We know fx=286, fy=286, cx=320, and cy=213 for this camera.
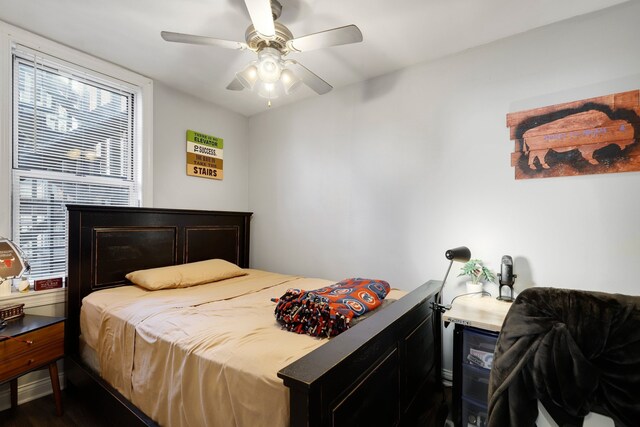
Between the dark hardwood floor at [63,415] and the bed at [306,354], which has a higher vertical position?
→ the bed at [306,354]

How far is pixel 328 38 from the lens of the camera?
1.55m

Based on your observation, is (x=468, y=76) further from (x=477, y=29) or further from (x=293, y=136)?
(x=293, y=136)

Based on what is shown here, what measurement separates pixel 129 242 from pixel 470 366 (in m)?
2.69

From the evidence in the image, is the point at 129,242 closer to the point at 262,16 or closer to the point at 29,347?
the point at 29,347

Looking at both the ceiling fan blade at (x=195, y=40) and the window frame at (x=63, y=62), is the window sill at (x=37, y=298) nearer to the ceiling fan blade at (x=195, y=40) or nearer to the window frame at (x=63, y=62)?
the window frame at (x=63, y=62)

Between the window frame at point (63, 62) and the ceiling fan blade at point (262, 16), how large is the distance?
1724mm

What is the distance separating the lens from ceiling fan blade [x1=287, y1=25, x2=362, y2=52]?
1.48 m

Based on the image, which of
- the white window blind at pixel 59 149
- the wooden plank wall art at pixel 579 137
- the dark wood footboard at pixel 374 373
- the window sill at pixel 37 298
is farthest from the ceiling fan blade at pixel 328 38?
the window sill at pixel 37 298

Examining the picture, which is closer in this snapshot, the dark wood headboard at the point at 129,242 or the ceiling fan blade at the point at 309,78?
the ceiling fan blade at the point at 309,78

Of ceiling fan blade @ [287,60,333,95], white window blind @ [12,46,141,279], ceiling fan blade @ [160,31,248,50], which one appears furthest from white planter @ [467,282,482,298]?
white window blind @ [12,46,141,279]

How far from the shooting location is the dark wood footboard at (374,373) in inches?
32.1

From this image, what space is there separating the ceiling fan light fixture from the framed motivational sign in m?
1.37

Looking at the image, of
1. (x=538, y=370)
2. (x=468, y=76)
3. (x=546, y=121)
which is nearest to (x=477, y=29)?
(x=468, y=76)

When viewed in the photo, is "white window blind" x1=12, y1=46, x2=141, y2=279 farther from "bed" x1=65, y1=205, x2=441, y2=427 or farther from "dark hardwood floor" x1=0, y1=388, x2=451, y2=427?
"dark hardwood floor" x1=0, y1=388, x2=451, y2=427
